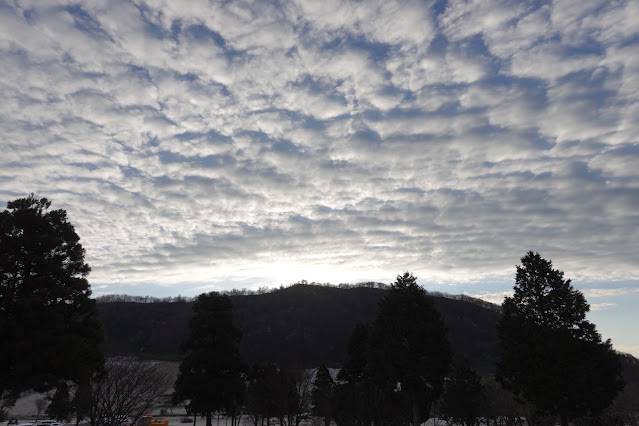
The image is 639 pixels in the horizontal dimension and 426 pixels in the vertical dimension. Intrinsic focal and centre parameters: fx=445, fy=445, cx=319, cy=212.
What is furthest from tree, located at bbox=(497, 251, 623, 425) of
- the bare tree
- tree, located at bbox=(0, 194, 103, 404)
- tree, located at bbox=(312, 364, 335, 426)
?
tree, located at bbox=(0, 194, 103, 404)

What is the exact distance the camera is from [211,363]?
37.0m

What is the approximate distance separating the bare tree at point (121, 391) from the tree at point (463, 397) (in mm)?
29091

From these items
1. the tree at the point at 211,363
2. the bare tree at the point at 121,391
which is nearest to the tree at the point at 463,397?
the tree at the point at 211,363

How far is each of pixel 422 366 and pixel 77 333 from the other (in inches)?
900

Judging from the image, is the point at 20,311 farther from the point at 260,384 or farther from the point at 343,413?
the point at 260,384

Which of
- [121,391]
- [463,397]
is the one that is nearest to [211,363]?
[121,391]

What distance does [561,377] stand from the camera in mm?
29453

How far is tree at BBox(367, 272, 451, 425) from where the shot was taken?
108ft

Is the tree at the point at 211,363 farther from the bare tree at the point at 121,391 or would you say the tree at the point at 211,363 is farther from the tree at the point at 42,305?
the tree at the point at 42,305

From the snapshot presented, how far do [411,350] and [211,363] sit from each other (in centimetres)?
1639

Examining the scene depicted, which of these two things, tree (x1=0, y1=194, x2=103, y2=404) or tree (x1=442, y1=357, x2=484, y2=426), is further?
tree (x1=442, y1=357, x2=484, y2=426)

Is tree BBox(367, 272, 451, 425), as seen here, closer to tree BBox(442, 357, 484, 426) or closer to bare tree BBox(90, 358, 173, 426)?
tree BBox(442, 357, 484, 426)

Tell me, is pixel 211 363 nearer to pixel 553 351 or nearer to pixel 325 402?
pixel 325 402

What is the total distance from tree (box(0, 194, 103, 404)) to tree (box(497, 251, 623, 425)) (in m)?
27.2
